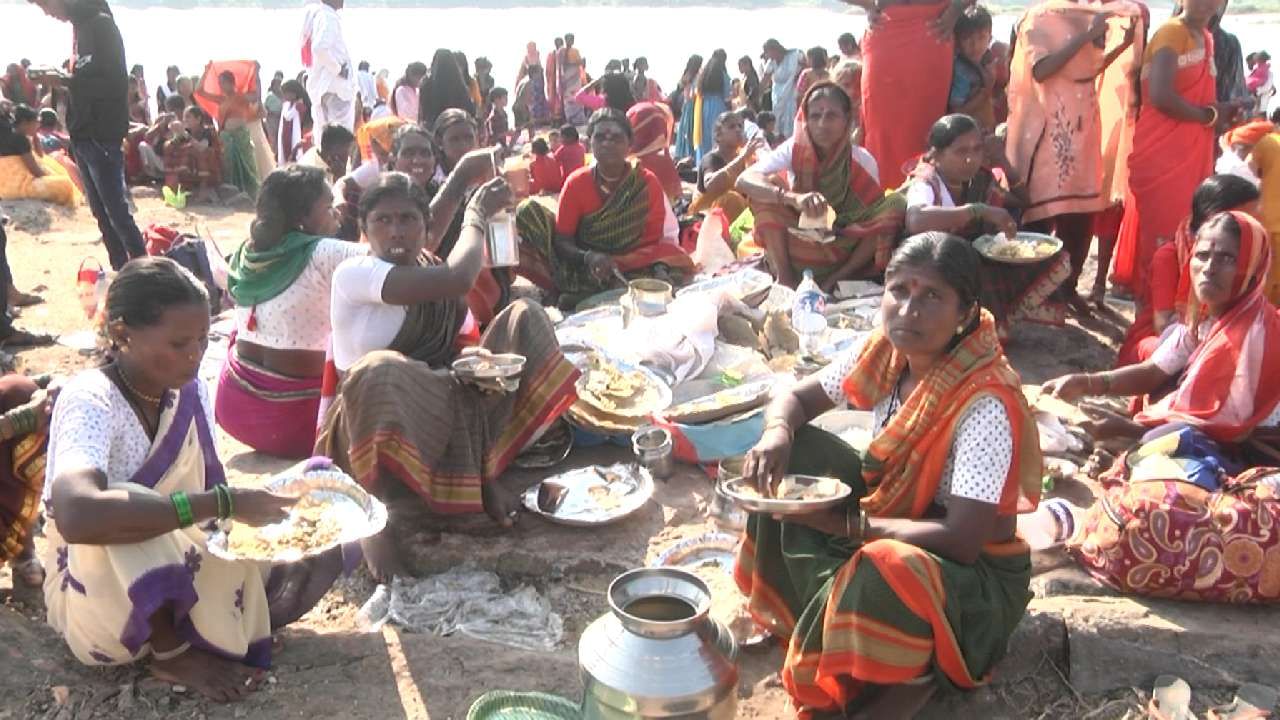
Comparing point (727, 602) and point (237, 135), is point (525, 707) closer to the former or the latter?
point (727, 602)

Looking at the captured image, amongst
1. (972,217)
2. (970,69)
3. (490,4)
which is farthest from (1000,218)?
(490,4)

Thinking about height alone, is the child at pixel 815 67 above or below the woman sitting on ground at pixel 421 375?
above

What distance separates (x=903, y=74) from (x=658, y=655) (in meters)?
4.50

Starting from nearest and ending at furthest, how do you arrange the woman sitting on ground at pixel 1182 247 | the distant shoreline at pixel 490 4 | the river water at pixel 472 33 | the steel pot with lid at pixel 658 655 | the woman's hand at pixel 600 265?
the steel pot with lid at pixel 658 655, the woman sitting on ground at pixel 1182 247, the woman's hand at pixel 600 265, the river water at pixel 472 33, the distant shoreline at pixel 490 4

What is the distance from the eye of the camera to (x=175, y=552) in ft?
7.93

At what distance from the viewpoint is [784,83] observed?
12.5 meters

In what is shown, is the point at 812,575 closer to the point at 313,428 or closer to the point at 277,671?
the point at 277,671

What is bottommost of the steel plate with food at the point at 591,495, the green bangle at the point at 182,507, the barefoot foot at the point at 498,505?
the steel plate with food at the point at 591,495

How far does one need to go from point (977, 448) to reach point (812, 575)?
1.60ft

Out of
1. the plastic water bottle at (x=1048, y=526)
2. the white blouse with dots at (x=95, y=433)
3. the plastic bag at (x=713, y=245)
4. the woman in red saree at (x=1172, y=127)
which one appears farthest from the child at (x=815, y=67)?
the white blouse with dots at (x=95, y=433)

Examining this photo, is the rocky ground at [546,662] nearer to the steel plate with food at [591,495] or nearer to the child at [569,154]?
the steel plate with food at [591,495]

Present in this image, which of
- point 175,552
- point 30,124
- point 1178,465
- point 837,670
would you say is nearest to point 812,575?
point 837,670

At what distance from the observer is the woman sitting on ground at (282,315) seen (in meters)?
3.77

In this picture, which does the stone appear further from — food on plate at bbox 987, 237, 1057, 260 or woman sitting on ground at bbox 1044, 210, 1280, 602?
food on plate at bbox 987, 237, 1057, 260
